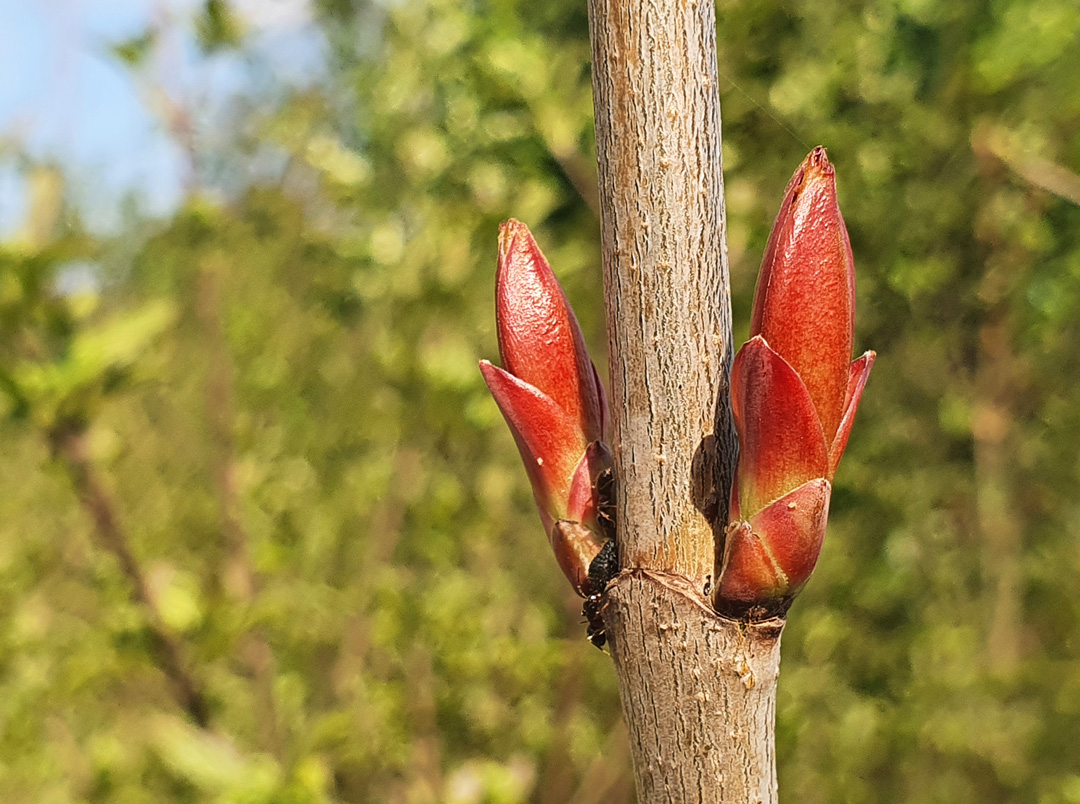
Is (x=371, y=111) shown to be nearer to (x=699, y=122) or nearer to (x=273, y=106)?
(x=273, y=106)

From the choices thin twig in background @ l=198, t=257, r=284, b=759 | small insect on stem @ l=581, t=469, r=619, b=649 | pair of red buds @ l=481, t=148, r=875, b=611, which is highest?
pair of red buds @ l=481, t=148, r=875, b=611

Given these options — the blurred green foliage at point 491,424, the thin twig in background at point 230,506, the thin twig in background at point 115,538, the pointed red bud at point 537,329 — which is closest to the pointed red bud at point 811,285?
the pointed red bud at point 537,329

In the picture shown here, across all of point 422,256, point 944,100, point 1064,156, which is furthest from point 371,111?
point 1064,156

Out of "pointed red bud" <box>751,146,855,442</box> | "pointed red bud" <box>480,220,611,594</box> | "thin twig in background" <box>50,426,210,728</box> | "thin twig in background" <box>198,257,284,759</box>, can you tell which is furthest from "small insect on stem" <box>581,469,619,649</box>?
"thin twig in background" <box>198,257,284,759</box>

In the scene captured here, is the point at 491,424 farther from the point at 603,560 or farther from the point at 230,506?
the point at 603,560

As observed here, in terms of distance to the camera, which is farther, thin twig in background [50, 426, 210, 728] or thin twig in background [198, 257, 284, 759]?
thin twig in background [198, 257, 284, 759]

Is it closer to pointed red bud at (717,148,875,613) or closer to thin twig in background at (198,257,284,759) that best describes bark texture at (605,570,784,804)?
pointed red bud at (717,148,875,613)
